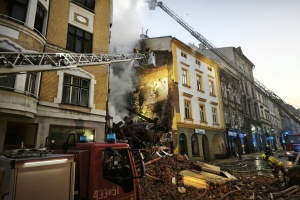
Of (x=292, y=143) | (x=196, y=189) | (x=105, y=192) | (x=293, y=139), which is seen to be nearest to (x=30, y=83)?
(x=105, y=192)

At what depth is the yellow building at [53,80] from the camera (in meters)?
8.34

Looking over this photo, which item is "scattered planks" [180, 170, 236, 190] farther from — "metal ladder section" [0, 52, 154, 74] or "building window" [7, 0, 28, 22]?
"building window" [7, 0, 28, 22]

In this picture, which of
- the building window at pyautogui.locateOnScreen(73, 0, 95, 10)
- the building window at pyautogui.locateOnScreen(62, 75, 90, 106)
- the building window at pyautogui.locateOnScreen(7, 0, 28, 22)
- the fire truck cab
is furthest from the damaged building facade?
the fire truck cab

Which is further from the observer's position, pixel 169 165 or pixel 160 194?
pixel 169 165

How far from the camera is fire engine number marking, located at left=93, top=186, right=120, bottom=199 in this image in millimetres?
3709

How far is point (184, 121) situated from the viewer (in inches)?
830

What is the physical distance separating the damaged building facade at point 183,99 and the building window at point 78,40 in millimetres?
10886

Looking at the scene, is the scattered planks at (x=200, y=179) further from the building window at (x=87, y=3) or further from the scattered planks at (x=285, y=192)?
the building window at (x=87, y=3)

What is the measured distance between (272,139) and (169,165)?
41.6 metres

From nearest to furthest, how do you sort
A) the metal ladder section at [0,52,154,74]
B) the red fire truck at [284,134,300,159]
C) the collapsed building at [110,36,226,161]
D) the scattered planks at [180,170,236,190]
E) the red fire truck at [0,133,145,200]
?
the red fire truck at [0,133,145,200]
the metal ladder section at [0,52,154,74]
the scattered planks at [180,170,236,190]
the red fire truck at [284,134,300,159]
the collapsed building at [110,36,226,161]

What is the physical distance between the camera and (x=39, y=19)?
1016 cm

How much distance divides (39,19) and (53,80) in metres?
3.23

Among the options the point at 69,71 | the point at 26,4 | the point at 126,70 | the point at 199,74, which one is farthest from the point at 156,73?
the point at 26,4

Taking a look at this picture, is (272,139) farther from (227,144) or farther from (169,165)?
(169,165)
